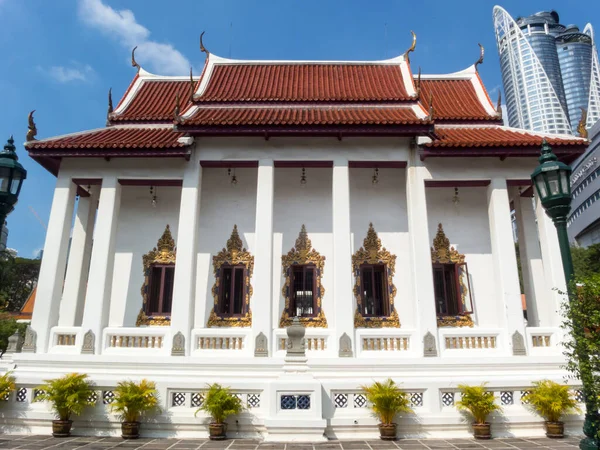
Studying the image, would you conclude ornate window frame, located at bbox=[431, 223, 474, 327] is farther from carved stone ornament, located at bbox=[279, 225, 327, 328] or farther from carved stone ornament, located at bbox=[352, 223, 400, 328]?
carved stone ornament, located at bbox=[279, 225, 327, 328]

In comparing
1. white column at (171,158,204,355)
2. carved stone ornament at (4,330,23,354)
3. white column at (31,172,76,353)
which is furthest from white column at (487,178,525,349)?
A: carved stone ornament at (4,330,23,354)

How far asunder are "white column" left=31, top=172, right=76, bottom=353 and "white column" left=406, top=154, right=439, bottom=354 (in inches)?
326

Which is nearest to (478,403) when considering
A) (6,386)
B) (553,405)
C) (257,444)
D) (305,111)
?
(553,405)

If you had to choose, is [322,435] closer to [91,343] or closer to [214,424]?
[214,424]

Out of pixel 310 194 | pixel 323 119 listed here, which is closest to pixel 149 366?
pixel 310 194

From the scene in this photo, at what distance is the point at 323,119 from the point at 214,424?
23.3 ft

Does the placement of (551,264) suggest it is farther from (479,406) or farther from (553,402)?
(479,406)

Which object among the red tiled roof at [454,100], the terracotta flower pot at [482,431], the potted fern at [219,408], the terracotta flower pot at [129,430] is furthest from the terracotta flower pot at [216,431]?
the red tiled roof at [454,100]

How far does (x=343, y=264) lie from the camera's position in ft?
31.5

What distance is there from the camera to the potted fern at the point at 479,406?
25.4 feet

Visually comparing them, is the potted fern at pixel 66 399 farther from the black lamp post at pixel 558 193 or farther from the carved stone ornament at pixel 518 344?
the carved stone ornament at pixel 518 344

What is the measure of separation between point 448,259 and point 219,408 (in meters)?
6.95

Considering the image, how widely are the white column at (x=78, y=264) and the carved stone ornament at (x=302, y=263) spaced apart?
5.35 metres

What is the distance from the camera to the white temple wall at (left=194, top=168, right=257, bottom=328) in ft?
36.4
